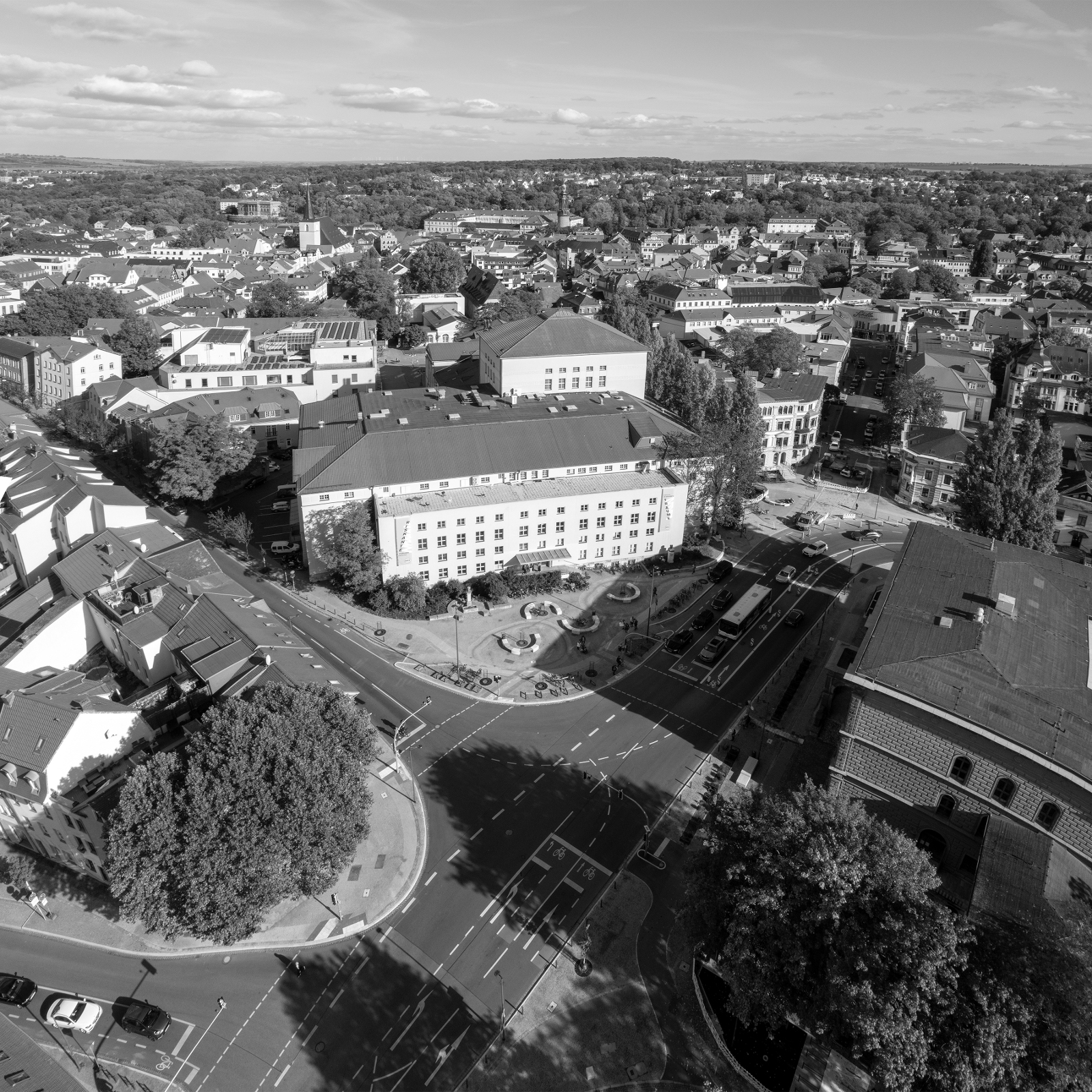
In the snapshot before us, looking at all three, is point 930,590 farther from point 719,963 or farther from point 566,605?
point 566,605

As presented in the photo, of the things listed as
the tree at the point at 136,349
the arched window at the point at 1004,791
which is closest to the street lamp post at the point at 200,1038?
the arched window at the point at 1004,791

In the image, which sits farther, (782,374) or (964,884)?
(782,374)

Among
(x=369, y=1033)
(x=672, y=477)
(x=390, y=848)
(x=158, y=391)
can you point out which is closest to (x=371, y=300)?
(x=158, y=391)

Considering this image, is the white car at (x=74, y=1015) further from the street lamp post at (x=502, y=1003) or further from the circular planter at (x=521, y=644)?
the circular planter at (x=521, y=644)

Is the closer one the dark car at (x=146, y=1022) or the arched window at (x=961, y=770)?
the dark car at (x=146, y=1022)

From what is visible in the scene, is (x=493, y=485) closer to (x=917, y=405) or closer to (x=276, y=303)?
(x=917, y=405)

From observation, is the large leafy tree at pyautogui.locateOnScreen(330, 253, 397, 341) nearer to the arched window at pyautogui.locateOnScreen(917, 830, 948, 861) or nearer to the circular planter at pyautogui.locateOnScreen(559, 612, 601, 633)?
the circular planter at pyautogui.locateOnScreen(559, 612, 601, 633)
